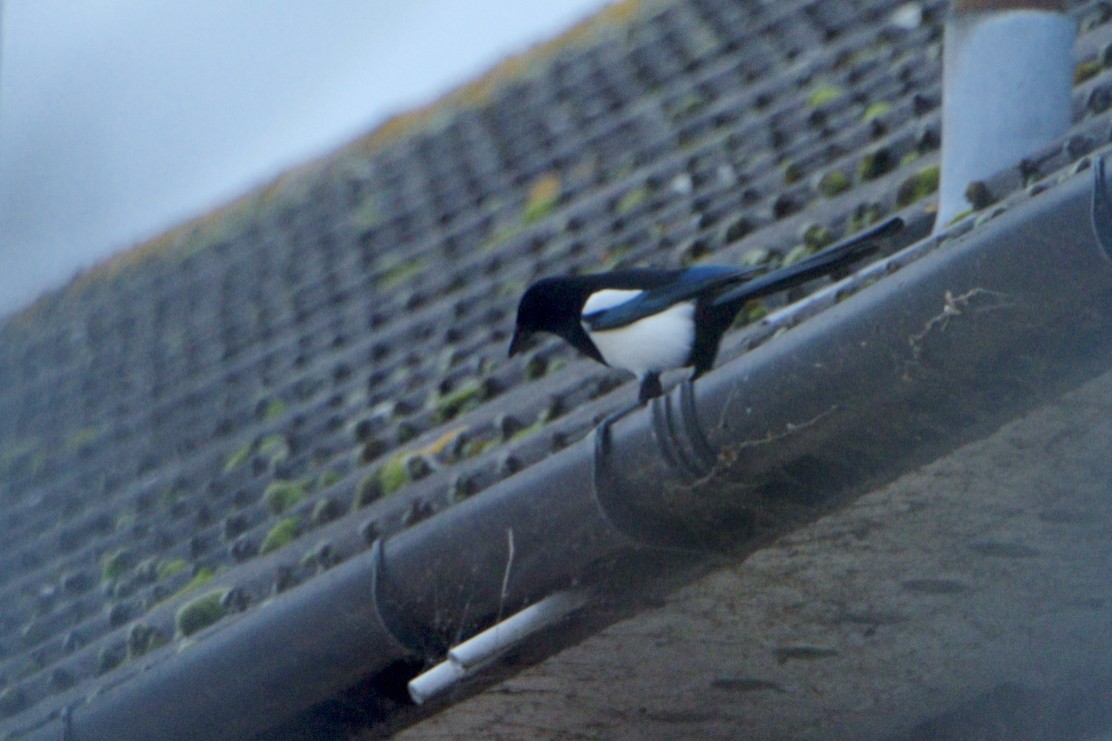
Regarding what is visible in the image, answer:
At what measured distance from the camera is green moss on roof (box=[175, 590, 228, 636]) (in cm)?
351

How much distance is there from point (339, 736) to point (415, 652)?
1.09ft

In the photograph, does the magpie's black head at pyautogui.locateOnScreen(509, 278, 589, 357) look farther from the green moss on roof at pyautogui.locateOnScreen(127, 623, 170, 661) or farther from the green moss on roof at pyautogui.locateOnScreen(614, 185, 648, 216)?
the green moss on roof at pyautogui.locateOnScreen(614, 185, 648, 216)

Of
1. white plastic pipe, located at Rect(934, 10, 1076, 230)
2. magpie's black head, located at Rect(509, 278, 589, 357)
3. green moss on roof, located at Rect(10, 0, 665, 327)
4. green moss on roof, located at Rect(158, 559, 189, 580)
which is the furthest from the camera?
green moss on roof, located at Rect(10, 0, 665, 327)

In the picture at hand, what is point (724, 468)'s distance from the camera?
241 cm

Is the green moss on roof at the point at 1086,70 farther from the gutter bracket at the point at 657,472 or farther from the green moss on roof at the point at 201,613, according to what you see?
the green moss on roof at the point at 201,613

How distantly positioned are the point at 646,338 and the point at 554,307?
0.34 m

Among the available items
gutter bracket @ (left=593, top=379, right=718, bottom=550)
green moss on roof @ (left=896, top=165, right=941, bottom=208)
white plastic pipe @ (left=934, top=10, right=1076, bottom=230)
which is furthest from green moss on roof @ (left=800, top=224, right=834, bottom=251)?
gutter bracket @ (left=593, top=379, right=718, bottom=550)

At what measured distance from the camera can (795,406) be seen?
2328mm

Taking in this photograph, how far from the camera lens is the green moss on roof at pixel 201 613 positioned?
3.51 m

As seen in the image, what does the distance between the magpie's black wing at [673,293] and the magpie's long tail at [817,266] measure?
0.09 feet

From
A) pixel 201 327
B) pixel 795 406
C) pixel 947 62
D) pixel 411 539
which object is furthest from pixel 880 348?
pixel 201 327

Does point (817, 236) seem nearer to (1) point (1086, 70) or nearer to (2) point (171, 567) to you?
(1) point (1086, 70)

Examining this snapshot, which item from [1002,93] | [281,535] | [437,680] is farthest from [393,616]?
[1002,93]

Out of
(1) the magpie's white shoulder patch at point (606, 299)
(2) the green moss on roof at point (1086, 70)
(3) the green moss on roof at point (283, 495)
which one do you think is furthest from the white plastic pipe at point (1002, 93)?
(3) the green moss on roof at point (283, 495)
